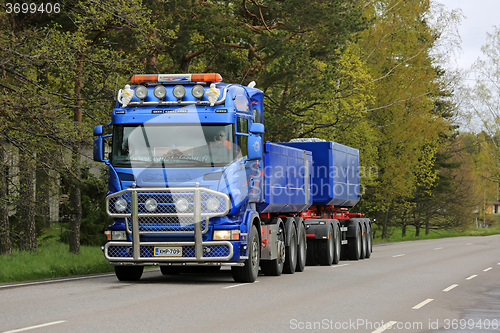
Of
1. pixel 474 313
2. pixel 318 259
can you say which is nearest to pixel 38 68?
pixel 318 259

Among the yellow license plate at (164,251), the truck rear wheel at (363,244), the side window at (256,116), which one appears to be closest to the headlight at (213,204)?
the yellow license plate at (164,251)

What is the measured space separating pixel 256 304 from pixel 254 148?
4062 millimetres

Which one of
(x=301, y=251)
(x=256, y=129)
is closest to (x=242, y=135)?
(x=256, y=129)

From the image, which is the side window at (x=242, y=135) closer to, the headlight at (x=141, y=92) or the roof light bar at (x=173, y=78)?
the roof light bar at (x=173, y=78)

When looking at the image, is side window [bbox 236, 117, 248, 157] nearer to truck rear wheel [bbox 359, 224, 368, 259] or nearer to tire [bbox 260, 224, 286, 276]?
tire [bbox 260, 224, 286, 276]

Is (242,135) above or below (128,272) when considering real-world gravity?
above

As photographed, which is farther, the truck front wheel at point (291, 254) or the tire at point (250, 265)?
the truck front wheel at point (291, 254)

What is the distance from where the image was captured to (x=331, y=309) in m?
11.2

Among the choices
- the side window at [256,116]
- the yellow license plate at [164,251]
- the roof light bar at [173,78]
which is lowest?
the yellow license plate at [164,251]

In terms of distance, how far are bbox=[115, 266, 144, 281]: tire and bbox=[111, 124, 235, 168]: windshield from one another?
244 centimetres

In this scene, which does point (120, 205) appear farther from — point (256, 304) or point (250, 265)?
point (256, 304)

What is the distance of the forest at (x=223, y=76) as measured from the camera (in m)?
18.8

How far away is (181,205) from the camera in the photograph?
46.4 ft

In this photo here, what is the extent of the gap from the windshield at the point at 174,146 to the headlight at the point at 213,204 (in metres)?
0.75
